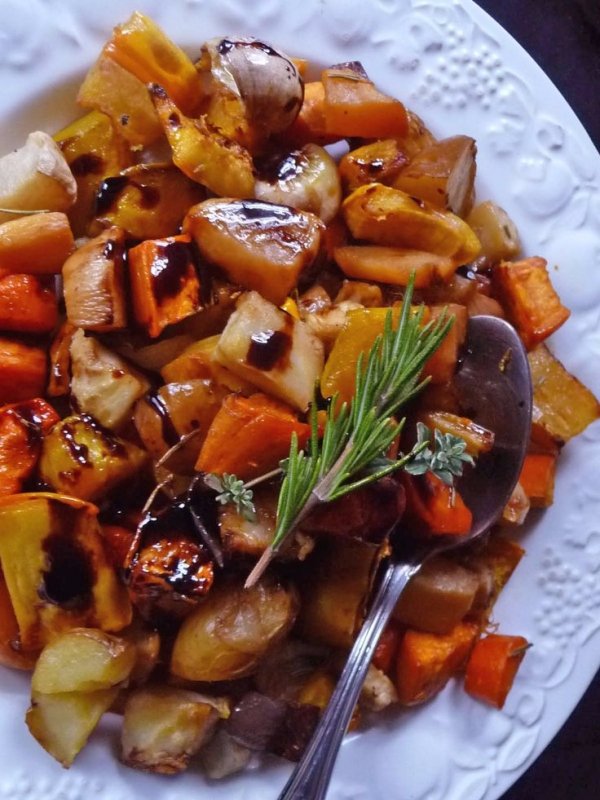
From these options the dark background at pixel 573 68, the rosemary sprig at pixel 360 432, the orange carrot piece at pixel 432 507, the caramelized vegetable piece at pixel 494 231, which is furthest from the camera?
the dark background at pixel 573 68

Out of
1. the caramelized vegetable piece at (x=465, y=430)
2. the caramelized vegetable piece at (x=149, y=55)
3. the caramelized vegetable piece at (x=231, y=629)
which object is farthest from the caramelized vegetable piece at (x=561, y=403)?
the caramelized vegetable piece at (x=149, y=55)

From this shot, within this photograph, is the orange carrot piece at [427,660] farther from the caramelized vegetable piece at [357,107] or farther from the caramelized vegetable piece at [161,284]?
the caramelized vegetable piece at [357,107]

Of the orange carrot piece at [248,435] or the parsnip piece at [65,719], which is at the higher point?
the orange carrot piece at [248,435]

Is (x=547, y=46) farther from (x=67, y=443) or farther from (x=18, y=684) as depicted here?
(x=18, y=684)

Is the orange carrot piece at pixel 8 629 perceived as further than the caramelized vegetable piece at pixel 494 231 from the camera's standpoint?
No

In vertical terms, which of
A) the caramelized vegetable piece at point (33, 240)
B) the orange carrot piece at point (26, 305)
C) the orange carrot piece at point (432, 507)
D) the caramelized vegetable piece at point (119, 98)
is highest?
the caramelized vegetable piece at point (119, 98)

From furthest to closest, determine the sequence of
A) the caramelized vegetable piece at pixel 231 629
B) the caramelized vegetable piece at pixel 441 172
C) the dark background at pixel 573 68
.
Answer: the dark background at pixel 573 68, the caramelized vegetable piece at pixel 441 172, the caramelized vegetable piece at pixel 231 629

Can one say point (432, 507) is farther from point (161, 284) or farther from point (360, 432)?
point (161, 284)
